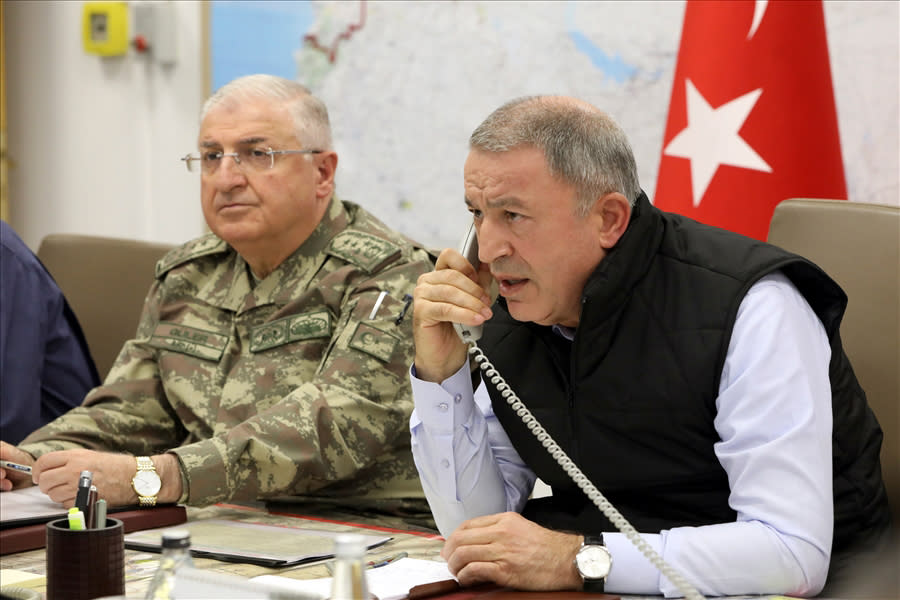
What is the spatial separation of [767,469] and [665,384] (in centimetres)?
23

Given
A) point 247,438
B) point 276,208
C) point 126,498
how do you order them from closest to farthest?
point 126,498
point 247,438
point 276,208

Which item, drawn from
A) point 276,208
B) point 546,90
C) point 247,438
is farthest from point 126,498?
point 546,90

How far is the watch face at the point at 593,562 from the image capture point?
59.5 inches

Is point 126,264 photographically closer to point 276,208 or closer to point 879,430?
point 276,208

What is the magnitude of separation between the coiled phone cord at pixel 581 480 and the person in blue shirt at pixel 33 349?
1462 mm

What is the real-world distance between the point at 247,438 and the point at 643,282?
0.87 metres

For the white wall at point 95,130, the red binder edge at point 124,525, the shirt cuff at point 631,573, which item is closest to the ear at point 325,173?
the red binder edge at point 124,525

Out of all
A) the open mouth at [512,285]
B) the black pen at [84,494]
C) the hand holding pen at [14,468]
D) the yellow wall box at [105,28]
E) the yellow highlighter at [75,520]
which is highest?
the yellow wall box at [105,28]

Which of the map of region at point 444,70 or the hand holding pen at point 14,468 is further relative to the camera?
the map of region at point 444,70

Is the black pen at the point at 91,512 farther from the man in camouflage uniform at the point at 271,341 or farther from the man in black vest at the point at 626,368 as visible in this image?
the man in camouflage uniform at the point at 271,341

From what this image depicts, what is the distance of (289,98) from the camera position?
108 inches

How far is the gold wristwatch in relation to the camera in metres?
2.08

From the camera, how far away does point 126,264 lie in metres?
3.21

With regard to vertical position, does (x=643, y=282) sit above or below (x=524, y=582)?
above
